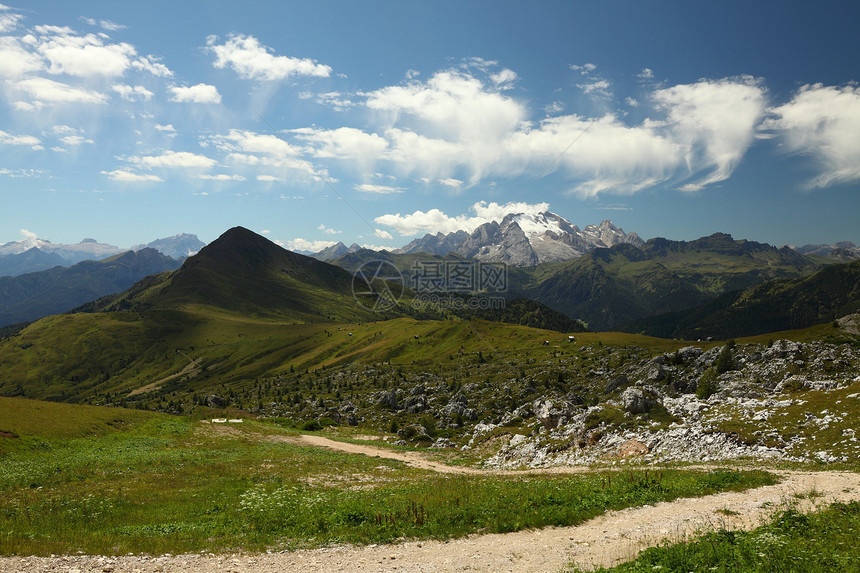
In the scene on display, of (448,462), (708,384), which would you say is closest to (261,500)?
(448,462)

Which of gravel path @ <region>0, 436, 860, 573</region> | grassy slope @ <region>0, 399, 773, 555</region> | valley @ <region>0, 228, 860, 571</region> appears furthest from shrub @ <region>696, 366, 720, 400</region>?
gravel path @ <region>0, 436, 860, 573</region>

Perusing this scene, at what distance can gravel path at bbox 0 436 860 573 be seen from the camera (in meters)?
14.6

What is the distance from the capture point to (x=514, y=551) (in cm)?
1598

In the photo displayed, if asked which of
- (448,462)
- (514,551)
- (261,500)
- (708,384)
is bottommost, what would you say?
(448,462)

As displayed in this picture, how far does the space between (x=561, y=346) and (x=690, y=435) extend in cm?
8816

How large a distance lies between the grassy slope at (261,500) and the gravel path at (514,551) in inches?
37.9

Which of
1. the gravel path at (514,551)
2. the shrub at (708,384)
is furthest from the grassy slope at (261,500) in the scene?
the shrub at (708,384)

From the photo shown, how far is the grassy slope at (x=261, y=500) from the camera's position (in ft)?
58.6

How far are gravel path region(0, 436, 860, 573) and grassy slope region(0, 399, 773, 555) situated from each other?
962mm

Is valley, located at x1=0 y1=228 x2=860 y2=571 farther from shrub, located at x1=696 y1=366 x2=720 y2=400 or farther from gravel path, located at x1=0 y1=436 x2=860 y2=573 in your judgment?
shrub, located at x1=696 y1=366 x2=720 y2=400

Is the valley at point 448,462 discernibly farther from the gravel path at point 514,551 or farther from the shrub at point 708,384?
the shrub at point 708,384

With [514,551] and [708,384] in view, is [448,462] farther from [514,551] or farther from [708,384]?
[708,384]

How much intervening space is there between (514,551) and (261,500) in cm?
1584

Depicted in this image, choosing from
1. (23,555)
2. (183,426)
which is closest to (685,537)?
(23,555)
